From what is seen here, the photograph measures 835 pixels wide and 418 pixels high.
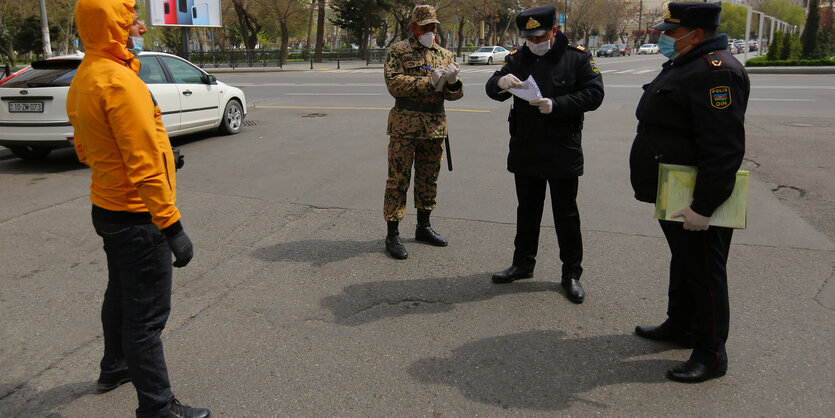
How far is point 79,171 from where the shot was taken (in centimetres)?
852

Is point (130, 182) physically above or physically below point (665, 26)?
below

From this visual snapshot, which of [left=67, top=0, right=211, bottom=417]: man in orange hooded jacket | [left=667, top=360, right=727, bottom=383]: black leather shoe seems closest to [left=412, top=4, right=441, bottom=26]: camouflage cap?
[left=67, top=0, right=211, bottom=417]: man in orange hooded jacket

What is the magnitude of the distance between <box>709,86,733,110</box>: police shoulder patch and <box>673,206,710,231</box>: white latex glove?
51 centimetres

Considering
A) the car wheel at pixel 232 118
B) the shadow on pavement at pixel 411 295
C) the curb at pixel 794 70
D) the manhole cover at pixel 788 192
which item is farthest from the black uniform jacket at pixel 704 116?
the curb at pixel 794 70

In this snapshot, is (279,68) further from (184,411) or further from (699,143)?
(699,143)

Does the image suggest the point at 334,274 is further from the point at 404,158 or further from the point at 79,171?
the point at 79,171

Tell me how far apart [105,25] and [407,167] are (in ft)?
9.73

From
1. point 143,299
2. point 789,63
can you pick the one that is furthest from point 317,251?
point 789,63

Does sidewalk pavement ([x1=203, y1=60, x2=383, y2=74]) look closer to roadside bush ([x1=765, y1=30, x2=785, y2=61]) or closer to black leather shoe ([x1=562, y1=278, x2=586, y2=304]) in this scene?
roadside bush ([x1=765, y1=30, x2=785, y2=61])

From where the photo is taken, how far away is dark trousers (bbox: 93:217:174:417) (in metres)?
2.66

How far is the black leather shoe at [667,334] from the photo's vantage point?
3607 millimetres

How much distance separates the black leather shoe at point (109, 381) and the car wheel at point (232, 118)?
894cm

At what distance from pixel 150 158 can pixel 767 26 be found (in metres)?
74.9

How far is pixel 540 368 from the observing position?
3.36m
